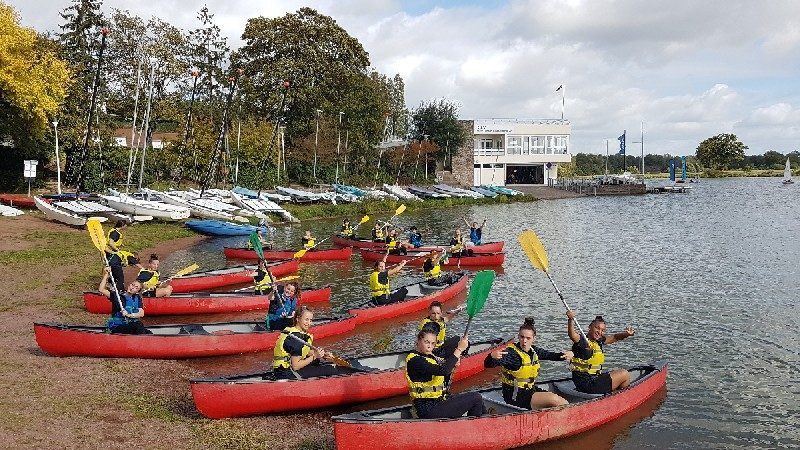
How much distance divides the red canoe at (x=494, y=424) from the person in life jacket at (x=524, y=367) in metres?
0.22

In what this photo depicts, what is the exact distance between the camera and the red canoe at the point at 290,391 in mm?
11547

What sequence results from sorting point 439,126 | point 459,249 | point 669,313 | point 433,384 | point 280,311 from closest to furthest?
point 433,384
point 280,311
point 669,313
point 459,249
point 439,126

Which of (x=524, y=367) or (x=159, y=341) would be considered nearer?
(x=524, y=367)

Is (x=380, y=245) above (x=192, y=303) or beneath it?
above

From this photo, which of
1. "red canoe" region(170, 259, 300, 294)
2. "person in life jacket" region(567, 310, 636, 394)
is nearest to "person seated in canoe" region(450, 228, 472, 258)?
"red canoe" region(170, 259, 300, 294)

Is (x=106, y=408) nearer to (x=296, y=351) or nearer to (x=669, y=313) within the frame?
(x=296, y=351)

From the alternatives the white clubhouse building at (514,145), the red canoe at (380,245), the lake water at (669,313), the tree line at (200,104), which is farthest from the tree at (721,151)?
the red canoe at (380,245)

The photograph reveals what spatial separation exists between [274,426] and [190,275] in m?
14.0

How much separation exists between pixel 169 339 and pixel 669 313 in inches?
580

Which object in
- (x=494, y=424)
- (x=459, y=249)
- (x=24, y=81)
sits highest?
(x=24, y=81)

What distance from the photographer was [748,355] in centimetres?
1669

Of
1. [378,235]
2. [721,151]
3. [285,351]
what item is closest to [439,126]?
[378,235]

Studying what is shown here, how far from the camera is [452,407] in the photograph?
1032 cm

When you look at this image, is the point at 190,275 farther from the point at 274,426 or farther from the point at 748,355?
the point at 748,355
